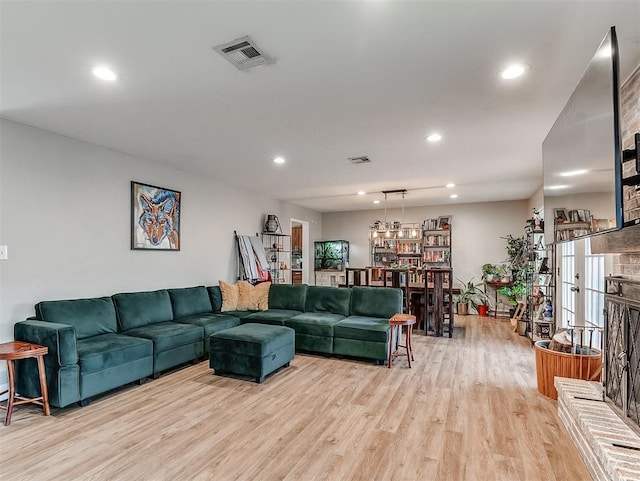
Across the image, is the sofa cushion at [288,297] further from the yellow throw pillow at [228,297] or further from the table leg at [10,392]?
the table leg at [10,392]

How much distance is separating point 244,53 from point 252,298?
389 cm

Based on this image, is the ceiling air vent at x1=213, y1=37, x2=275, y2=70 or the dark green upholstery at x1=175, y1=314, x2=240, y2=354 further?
the dark green upholstery at x1=175, y1=314, x2=240, y2=354

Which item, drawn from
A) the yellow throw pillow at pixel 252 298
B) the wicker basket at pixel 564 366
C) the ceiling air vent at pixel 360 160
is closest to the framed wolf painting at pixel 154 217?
the yellow throw pillow at pixel 252 298

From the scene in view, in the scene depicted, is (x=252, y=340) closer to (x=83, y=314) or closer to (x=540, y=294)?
(x=83, y=314)

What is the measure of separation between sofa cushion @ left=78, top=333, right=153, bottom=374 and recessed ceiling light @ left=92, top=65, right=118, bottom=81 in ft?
7.40

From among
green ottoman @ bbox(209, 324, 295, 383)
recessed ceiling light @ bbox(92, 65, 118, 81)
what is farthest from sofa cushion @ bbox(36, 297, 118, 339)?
recessed ceiling light @ bbox(92, 65, 118, 81)

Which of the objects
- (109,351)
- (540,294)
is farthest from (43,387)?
(540,294)

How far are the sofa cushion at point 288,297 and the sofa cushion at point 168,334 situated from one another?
1.41m

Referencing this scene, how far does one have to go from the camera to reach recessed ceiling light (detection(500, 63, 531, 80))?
2262mm

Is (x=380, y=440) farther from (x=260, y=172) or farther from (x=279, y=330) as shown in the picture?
(x=260, y=172)

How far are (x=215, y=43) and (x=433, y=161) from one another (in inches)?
129

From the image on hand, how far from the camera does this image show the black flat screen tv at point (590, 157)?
170cm

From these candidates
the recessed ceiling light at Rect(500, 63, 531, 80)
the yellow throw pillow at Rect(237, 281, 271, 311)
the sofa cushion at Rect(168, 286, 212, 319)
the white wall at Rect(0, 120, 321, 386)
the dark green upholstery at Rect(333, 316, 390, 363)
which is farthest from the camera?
the yellow throw pillow at Rect(237, 281, 271, 311)

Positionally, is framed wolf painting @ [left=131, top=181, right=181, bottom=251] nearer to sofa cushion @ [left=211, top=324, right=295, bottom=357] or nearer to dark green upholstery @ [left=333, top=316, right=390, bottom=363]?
sofa cushion @ [left=211, top=324, right=295, bottom=357]
